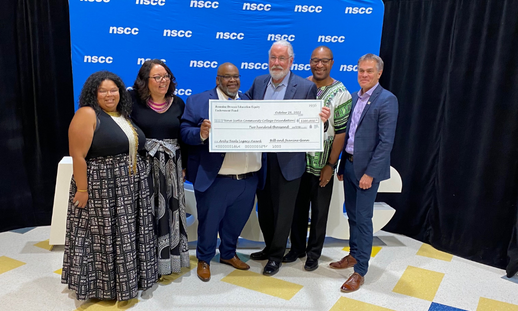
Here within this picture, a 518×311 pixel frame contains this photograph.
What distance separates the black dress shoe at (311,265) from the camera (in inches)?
117

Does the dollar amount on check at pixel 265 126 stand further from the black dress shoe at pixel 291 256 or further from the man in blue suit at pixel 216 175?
the black dress shoe at pixel 291 256

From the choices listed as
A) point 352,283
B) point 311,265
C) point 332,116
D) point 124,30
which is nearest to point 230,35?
point 124,30

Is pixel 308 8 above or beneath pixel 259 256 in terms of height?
above

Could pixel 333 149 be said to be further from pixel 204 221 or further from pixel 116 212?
pixel 116 212

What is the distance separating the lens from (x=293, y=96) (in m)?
2.60

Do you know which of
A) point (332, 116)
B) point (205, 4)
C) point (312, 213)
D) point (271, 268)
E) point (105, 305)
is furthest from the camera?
point (205, 4)

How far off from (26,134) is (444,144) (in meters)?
3.99

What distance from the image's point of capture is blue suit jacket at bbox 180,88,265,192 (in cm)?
253

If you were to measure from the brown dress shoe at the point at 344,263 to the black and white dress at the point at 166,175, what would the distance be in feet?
4.03

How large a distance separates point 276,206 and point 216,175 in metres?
0.53

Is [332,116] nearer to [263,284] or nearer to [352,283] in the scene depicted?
[352,283]

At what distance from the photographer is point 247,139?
8.16 ft

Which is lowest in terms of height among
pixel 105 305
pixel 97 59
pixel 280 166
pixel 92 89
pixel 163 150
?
pixel 105 305

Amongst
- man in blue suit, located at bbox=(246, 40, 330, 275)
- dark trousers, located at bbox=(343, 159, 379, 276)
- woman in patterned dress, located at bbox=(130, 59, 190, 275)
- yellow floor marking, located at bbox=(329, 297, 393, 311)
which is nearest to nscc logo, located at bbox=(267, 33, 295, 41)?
man in blue suit, located at bbox=(246, 40, 330, 275)
